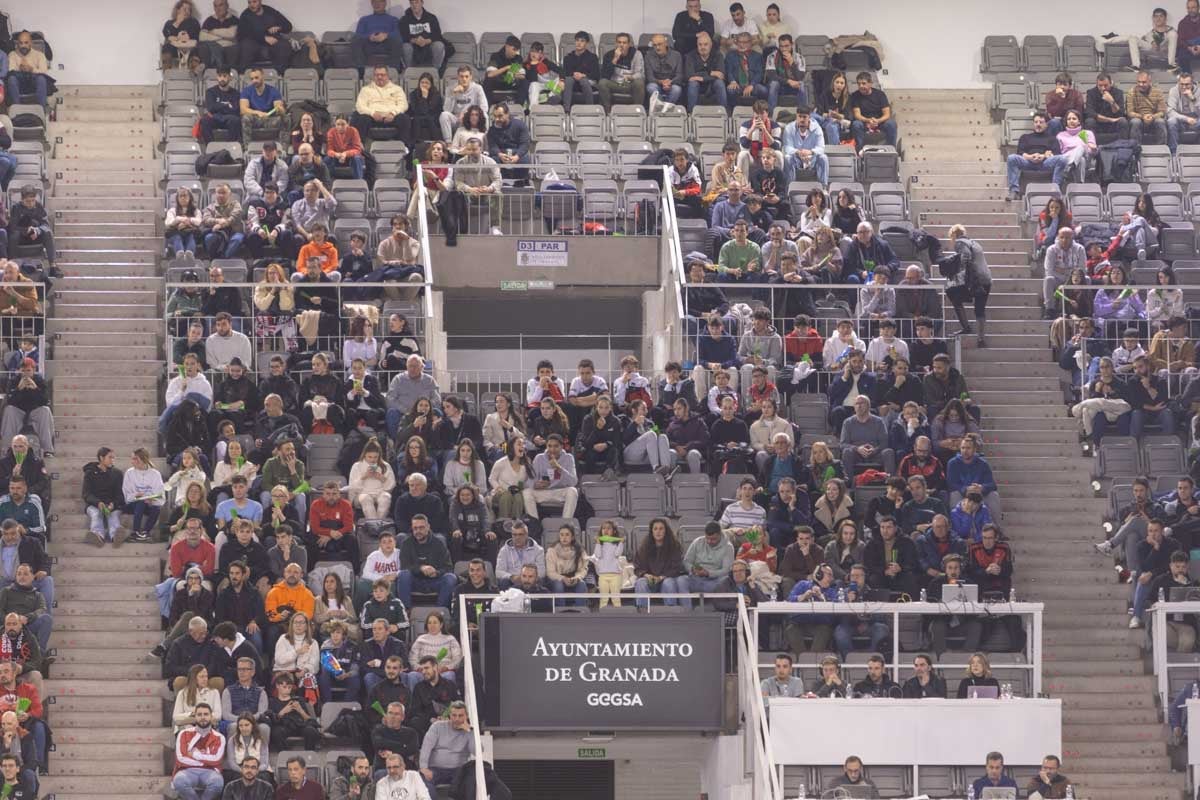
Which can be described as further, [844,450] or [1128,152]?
[1128,152]

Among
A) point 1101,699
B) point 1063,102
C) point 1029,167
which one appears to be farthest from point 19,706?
point 1063,102

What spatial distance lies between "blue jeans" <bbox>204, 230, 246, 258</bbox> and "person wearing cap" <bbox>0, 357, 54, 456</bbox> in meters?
3.11

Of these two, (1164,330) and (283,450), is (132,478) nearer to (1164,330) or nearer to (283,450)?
(283,450)

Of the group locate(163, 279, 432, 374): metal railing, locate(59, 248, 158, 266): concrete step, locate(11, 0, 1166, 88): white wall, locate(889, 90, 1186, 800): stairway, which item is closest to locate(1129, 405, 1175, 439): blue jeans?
locate(889, 90, 1186, 800): stairway

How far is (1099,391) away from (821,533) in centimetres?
371

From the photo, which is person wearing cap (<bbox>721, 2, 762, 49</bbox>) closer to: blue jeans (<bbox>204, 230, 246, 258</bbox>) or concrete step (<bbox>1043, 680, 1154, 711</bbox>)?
blue jeans (<bbox>204, 230, 246, 258</bbox>)

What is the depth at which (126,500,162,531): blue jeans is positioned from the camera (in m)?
25.2

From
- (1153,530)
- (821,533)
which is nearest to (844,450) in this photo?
(821,533)

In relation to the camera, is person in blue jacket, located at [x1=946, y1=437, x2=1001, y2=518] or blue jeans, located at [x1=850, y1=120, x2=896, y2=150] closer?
person in blue jacket, located at [x1=946, y1=437, x2=1001, y2=518]

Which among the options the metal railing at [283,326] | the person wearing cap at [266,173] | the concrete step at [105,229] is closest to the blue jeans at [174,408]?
the metal railing at [283,326]

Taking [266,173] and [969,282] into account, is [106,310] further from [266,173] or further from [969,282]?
[969,282]

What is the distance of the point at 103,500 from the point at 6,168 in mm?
6018

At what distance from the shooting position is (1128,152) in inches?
1254

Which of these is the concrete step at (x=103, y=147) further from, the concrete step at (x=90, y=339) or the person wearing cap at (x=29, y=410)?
the person wearing cap at (x=29, y=410)
